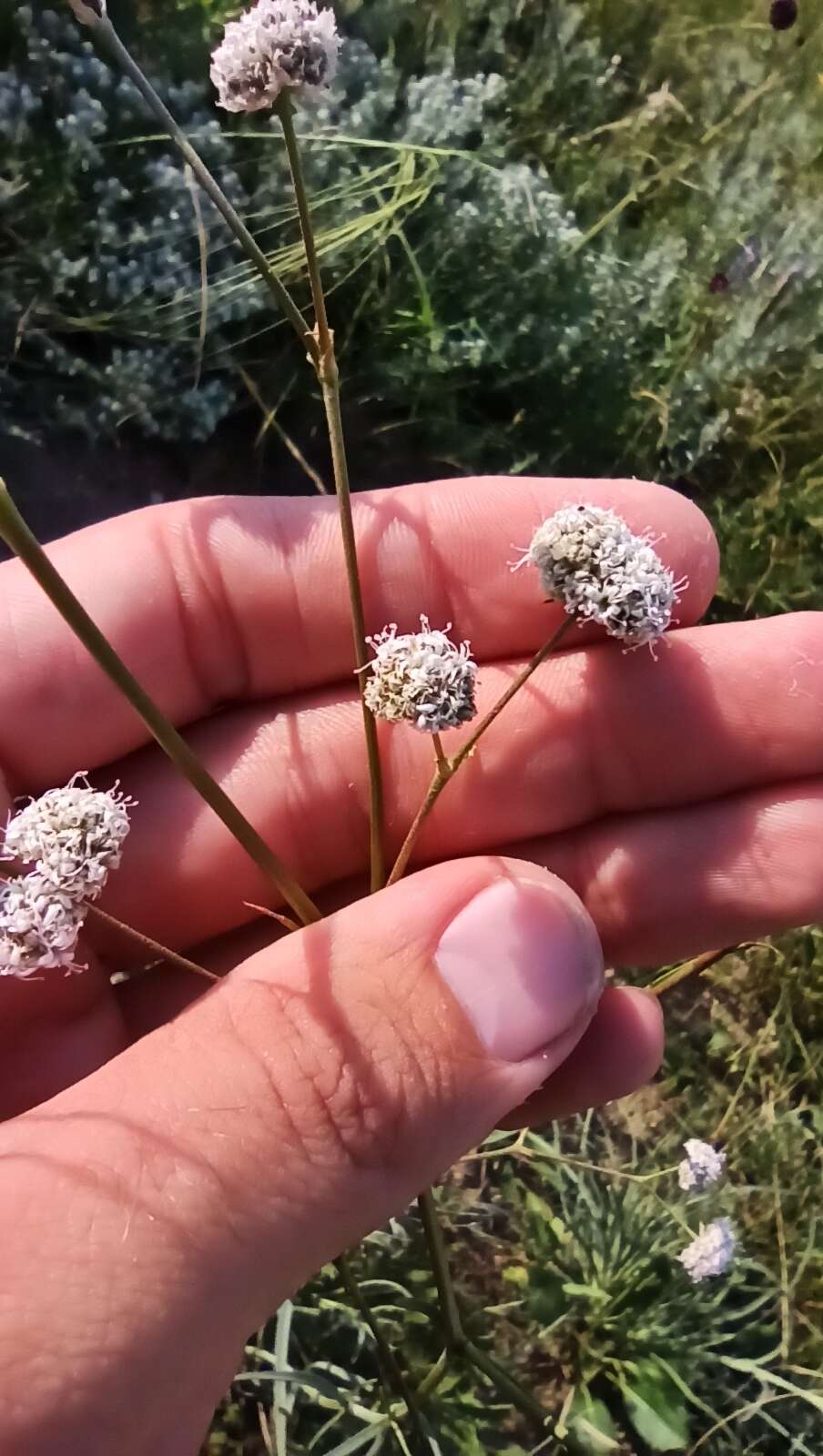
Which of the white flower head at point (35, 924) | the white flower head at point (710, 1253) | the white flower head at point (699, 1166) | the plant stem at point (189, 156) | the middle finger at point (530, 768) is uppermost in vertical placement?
the plant stem at point (189, 156)

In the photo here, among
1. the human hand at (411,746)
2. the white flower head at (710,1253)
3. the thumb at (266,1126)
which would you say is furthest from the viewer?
the white flower head at (710,1253)

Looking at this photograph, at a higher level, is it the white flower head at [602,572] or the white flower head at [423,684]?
the white flower head at [602,572]

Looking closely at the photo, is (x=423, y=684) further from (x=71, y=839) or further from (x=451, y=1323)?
(x=451, y=1323)

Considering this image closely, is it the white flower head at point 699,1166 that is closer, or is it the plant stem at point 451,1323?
the plant stem at point 451,1323

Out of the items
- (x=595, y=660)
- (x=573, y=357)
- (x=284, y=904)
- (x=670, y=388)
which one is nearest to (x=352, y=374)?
(x=573, y=357)

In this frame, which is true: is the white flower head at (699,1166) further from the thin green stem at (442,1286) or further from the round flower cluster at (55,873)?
the round flower cluster at (55,873)

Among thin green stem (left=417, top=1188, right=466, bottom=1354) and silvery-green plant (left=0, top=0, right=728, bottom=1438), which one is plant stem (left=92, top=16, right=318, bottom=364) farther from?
thin green stem (left=417, top=1188, right=466, bottom=1354)

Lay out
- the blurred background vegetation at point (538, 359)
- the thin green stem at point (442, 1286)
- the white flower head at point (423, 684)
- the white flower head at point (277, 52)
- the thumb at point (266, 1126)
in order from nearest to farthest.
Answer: the thumb at point (266, 1126)
the white flower head at point (423, 684)
the white flower head at point (277, 52)
the thin green stem at point (442, 1286)
the blurred background vegetation at point (538, 359)

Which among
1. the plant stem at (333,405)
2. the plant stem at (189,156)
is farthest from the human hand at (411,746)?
the plant stem at (189,156)
